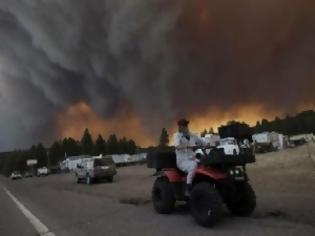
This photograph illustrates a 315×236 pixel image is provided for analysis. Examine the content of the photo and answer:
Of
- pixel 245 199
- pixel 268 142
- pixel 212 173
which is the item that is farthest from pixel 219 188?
pixel 268 142

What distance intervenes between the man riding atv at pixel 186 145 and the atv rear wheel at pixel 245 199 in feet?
3.73

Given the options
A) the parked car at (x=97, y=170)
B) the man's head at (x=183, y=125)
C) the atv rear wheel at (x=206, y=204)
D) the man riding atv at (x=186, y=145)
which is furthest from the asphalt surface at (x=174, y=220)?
the parked car at (x=97, y=170)

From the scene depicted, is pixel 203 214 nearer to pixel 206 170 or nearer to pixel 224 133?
pixel 206 170

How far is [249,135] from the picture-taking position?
35.0 ft

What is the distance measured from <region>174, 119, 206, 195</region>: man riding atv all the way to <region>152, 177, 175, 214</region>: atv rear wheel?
99 centimetres

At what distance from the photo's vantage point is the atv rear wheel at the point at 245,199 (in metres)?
11.4

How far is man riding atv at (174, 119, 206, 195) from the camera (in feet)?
38.7

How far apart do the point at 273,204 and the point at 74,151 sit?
176217 mm

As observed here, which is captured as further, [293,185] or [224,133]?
[293,185]

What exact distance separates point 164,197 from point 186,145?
1908 mm

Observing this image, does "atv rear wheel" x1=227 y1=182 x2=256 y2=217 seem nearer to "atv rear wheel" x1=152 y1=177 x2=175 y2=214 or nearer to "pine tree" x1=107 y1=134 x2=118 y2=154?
"atv rear wheel" x1=152 y1=177 x2=175 y2=214

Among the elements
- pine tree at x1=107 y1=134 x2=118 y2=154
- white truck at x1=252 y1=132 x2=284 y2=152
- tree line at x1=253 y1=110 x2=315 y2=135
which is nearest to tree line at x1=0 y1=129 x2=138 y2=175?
pine tree at x1=107 y1=134 x2=118 y2=154

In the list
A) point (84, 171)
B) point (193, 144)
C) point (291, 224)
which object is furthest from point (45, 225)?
point (84, 171)

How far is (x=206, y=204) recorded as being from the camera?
10.5 metres
